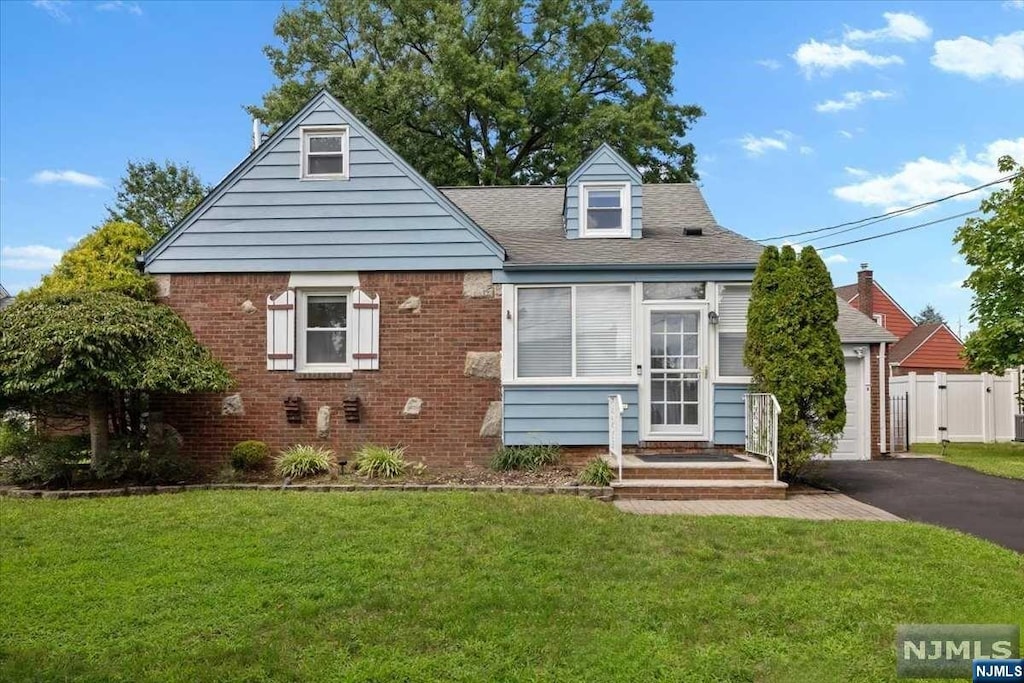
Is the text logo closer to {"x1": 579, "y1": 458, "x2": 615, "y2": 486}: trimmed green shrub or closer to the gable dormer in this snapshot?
{"x1": 579, "y1": 458, "x2": 615, "y2": 486}: trimmed green shrub

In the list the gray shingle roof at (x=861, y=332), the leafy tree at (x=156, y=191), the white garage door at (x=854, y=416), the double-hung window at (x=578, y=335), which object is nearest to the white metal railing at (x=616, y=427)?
the double-hung window at (x=578, y=335)

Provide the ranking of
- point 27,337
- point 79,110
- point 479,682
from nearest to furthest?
point 479,682
point 27,337
point 79,110

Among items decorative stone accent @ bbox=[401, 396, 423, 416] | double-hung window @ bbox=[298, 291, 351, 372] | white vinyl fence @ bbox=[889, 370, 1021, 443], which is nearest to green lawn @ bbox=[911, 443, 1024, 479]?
white vinyl fence @ bbox=[889, 370, 1021, 443]

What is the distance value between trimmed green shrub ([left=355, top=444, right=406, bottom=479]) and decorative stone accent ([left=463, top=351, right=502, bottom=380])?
1600 mm

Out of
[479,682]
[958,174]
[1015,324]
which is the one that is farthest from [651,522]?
[958,174]

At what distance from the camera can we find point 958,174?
16.0 metres

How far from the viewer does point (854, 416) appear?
12.8 m

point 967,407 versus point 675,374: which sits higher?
point 675,374

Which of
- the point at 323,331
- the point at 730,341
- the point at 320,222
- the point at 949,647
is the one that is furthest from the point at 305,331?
the point at 949,647

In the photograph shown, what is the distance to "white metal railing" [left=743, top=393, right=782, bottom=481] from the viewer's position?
7836 millimetres

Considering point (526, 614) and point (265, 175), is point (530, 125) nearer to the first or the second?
point (265, 175)

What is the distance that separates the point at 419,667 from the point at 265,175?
8.28 meters

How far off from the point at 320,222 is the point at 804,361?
698 cm

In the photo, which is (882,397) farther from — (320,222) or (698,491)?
(320,222)
